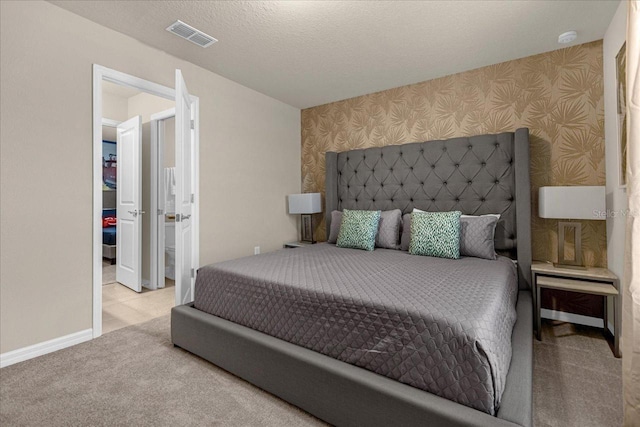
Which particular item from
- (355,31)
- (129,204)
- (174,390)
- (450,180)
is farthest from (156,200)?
(450,180)

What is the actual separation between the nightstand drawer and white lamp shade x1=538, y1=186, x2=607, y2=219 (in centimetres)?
47

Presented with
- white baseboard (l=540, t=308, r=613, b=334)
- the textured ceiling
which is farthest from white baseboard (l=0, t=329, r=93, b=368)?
white baseboard (l=540, t=308, r=613, b=334)

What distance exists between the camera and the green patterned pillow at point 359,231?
2996 millimetres

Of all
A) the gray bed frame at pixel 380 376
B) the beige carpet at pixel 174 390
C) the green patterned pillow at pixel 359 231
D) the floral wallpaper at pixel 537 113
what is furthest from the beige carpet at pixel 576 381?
the green patterned pillow at pixel 359 231

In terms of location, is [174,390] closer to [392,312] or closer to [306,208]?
[392,312]

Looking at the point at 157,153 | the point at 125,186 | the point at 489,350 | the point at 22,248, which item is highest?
the point at 157,153

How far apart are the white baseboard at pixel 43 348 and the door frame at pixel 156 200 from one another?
4.88ft

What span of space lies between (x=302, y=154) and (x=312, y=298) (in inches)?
125

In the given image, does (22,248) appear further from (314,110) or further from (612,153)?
(612,153)

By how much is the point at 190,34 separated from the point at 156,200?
6.84 ft

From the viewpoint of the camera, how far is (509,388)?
121 cm

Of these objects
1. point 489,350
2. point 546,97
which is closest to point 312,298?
point 489,350

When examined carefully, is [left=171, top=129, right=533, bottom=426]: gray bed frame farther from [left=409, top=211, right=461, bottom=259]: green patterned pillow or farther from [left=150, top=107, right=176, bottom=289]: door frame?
[left=150, top=107, right=176, bottom=289]: door frame

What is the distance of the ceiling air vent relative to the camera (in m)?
2.37
